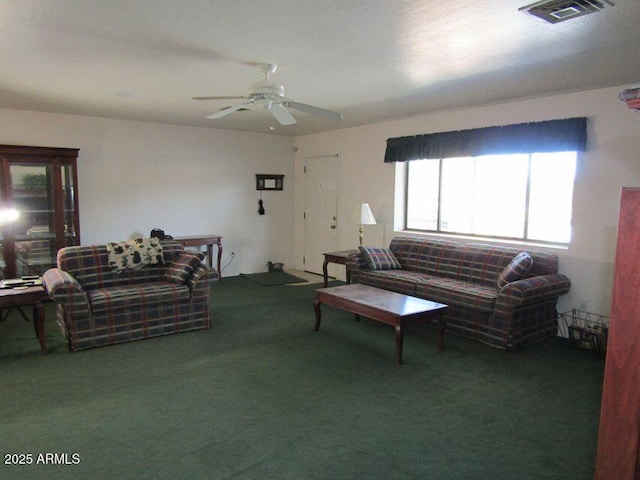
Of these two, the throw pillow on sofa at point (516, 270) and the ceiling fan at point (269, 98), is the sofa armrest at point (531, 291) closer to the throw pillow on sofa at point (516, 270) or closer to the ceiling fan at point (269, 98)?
the throw pillow on sofa at point (516, 270)

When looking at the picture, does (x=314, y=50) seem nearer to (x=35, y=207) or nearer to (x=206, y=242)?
(x=206, y=242)

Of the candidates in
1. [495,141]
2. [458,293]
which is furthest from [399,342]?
[495,141]

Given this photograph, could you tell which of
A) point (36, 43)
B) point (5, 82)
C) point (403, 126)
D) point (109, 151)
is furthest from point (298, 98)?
point (109, 151)

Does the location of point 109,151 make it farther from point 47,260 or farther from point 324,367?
point 324,367

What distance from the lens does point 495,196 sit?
5.08 metres

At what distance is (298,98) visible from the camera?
459 centimetres

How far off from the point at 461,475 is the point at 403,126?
4.54 m

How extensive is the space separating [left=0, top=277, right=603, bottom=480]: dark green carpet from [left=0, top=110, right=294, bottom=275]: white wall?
2303mm

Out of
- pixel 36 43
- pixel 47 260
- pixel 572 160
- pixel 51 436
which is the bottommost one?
pixel 51 436

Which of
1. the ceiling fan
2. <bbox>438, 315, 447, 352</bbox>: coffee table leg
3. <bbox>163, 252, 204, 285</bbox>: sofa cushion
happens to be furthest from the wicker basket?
<bbox>163, 252, 204, 285</bbox>: sofa cushion

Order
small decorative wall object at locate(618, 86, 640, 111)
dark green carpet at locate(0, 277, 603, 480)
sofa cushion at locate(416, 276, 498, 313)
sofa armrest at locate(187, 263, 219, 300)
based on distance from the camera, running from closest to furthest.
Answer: small decorative wall object at locate(618, 86, 640, 111)
dark green carpet at locate(0, 277, 603, 480)
sofa cushion at locate(416, 276, 498, 313)
sofa armrest at locate(187, 263, 219, 300)

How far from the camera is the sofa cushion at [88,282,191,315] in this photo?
394cm

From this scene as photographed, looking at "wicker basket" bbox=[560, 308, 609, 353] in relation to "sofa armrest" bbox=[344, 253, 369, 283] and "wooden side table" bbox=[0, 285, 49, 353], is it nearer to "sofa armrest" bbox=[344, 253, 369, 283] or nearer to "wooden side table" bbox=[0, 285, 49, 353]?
"sofa armrest" bbox=[344, 253, 369, 283]

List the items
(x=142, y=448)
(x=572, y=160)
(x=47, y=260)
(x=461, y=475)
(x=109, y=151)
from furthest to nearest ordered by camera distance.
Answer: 1. (x=109, y=151)
2. (x=47, y=260)
3. (x=572, y=160)
4. (x=142, y=448)
5. (x=461, y=475)
